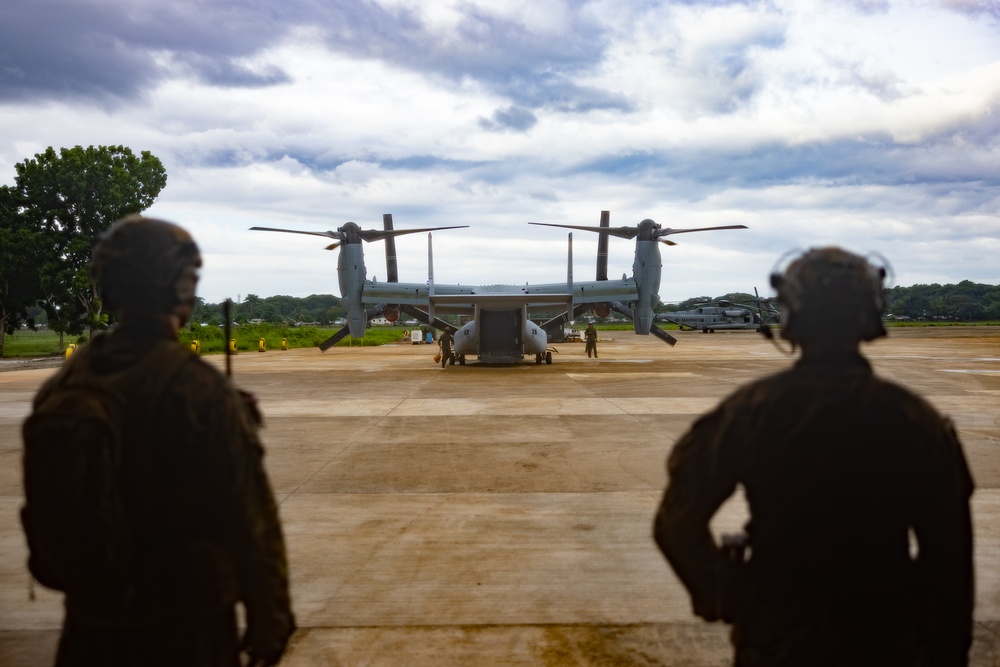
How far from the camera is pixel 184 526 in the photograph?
6.86 ft

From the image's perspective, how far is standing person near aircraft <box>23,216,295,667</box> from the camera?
203cm

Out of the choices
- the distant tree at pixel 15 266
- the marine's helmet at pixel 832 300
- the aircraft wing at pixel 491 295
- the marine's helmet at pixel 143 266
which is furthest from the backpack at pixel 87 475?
the distant tree at pixel 15 266

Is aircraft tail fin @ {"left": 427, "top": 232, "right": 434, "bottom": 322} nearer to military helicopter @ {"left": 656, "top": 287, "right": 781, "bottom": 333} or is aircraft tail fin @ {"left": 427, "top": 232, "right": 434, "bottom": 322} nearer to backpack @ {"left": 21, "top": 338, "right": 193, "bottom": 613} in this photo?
backpack @ {"left": 21, "top": 338, "right": 193, "bottom": 613}

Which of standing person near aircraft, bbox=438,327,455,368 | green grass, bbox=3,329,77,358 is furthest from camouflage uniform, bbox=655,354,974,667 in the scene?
green grass, bbox=3,329,77,358

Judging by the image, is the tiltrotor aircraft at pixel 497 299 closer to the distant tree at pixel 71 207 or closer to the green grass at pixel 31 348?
the distant tree at pixel 71 207

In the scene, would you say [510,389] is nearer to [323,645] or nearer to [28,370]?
[323,645]

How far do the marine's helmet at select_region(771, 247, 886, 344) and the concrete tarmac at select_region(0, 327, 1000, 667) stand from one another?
2542 millimetres

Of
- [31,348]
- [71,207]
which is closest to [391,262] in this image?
[71,207]

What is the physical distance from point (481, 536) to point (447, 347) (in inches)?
831

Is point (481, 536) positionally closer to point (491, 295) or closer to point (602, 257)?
point (491, 295)

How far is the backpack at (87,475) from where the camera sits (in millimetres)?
2008

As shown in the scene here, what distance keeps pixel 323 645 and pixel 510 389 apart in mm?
14060

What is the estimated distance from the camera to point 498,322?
26.2 m

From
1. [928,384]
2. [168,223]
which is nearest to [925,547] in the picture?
[168,223]
